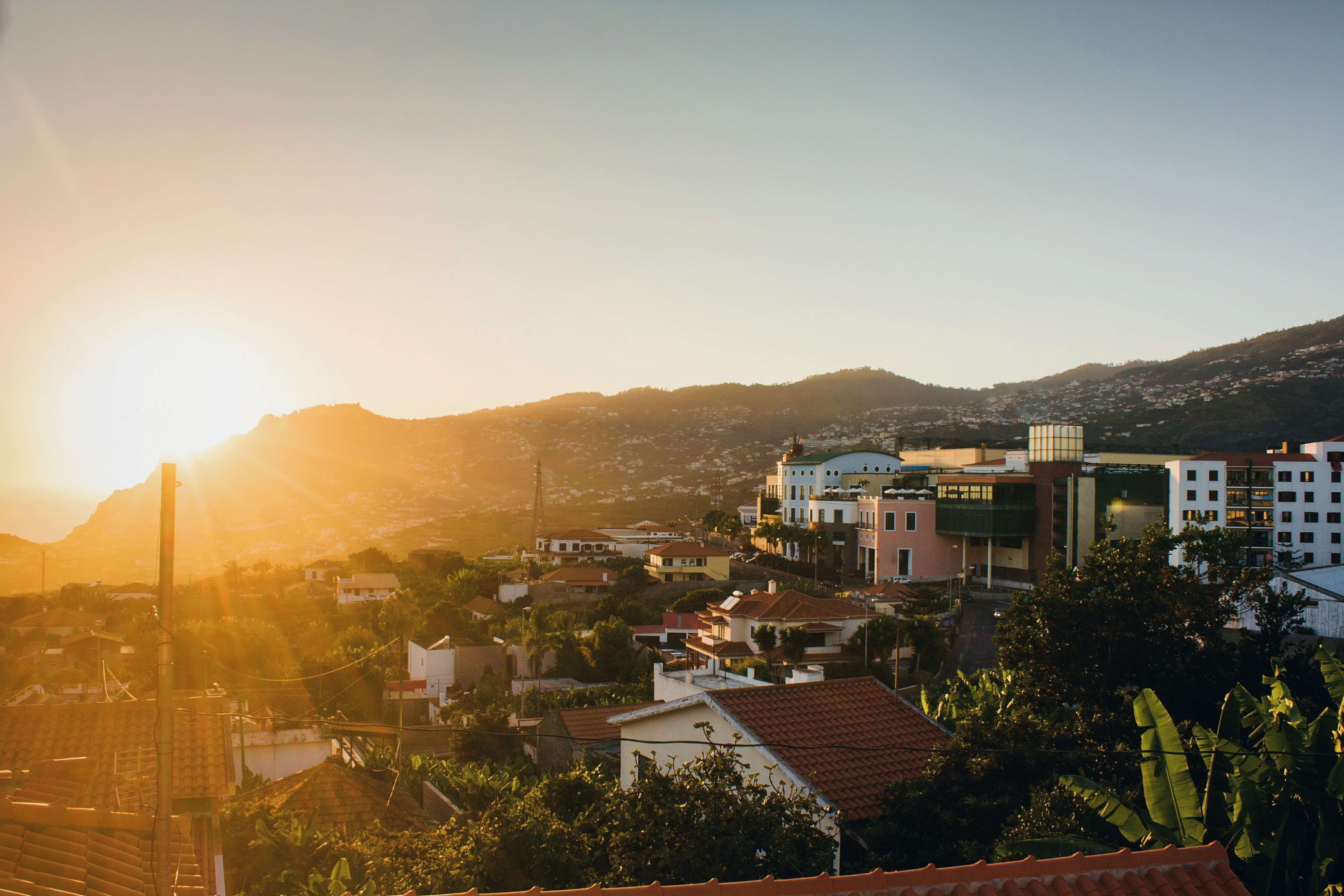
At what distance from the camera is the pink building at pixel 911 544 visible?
2255 inches

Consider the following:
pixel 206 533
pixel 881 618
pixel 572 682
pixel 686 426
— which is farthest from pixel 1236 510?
pixel 686 426

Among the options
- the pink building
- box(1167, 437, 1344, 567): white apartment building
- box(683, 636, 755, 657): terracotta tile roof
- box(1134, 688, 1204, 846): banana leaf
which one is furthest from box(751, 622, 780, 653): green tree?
box(1167, 437, 1344, 567): white apartment building

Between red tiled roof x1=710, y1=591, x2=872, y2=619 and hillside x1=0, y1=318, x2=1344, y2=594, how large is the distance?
120ft

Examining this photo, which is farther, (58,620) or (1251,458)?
(1251,458)

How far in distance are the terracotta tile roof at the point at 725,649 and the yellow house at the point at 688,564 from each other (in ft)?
57.1

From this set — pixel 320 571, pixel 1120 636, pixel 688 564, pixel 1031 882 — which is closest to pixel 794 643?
pixel 688 564

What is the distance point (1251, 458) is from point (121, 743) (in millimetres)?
58216

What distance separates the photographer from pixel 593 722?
72.5 feet

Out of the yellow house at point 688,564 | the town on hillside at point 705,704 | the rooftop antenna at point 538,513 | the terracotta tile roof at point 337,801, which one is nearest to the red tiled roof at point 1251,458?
the town on hillside at point 705,704

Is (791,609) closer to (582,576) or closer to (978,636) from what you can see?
(978,636)

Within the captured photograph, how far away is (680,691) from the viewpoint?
20.8 metres

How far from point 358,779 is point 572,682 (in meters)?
18.9

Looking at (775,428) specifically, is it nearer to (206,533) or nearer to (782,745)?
(206,533)

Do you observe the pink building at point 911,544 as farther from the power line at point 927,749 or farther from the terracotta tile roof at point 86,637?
the power line at point 927,749
